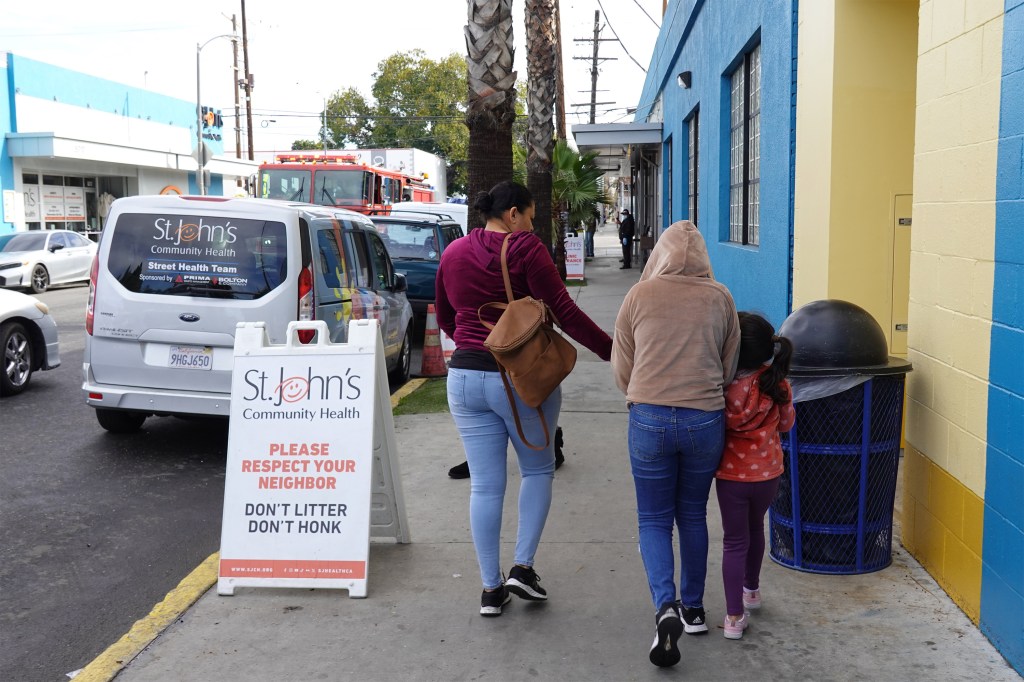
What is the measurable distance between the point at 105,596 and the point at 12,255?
68.6 ft

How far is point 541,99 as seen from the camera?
21359 mm

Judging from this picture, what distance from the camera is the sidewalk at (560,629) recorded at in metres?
4.05

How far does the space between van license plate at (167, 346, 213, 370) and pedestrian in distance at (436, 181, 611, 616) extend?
11.4 feet

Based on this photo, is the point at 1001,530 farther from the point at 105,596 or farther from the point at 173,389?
the point at 173,389

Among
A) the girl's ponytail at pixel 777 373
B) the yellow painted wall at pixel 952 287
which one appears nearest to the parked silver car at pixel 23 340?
the girl's ponytail at pixel 777 373

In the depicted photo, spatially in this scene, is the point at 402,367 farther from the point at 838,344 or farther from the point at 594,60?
the point at 594,60

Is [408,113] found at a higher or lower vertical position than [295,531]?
higher

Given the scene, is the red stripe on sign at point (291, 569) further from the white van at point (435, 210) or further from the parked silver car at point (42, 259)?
the parked silver car at point (42, 259)

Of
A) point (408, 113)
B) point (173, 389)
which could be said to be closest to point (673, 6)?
point (173, 389)

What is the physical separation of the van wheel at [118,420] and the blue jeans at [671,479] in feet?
18.9

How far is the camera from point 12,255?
23594mm

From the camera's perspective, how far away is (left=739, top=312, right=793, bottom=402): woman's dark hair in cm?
418

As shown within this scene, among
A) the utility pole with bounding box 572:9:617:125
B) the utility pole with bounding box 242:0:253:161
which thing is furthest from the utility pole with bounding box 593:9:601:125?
the utility pole with bounding box 242:0:253:161

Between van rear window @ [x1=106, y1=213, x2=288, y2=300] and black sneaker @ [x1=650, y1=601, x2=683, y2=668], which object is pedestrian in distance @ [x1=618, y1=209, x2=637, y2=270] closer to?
van rear window @ [x1=106, y1=213, x2=288, y2=300]
